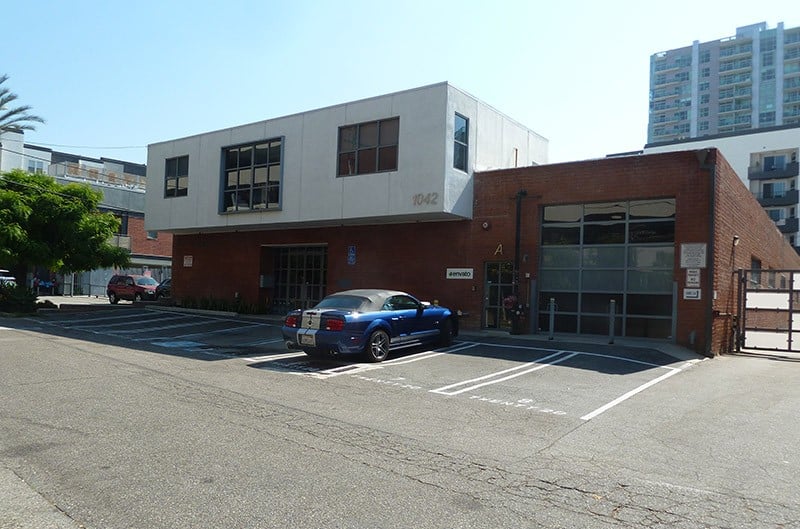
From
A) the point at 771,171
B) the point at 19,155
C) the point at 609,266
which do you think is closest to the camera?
the point at 609,266

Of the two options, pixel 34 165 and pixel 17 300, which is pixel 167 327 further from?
pixel 34 165

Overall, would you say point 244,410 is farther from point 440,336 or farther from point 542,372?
point 440,336

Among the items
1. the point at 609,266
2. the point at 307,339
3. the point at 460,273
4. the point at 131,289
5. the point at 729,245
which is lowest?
the point at 307,339

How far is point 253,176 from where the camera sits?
23000 mm

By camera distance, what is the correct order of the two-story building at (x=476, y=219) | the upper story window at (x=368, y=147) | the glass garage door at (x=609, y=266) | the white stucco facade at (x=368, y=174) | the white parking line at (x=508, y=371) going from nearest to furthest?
1. the white parking line at (x=508, y=371)
2. the two-story building at (x=476, y=219)
3. the glass garage door at (x=609, y=266)
4. the white stucco facade at (x=368, y=174)
5. the upper story window at (x=368, y=147)

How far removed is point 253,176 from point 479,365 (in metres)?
14.0

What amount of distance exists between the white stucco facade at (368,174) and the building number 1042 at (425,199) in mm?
29

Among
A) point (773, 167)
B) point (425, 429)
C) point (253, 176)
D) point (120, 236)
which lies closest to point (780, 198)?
point (773, 167)

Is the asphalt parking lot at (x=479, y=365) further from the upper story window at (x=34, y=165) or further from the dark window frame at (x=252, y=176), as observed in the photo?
the upper story window at (x=34, y=165)

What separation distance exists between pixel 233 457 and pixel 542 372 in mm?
7291

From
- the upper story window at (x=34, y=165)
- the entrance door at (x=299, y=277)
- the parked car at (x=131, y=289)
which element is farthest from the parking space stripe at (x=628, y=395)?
the upper story window at (x=34, y=165)

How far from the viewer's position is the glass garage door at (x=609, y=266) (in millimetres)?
15820

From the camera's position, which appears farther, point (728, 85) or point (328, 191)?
point (728, 85)

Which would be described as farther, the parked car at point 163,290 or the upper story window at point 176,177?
the parked car at point 163,290
